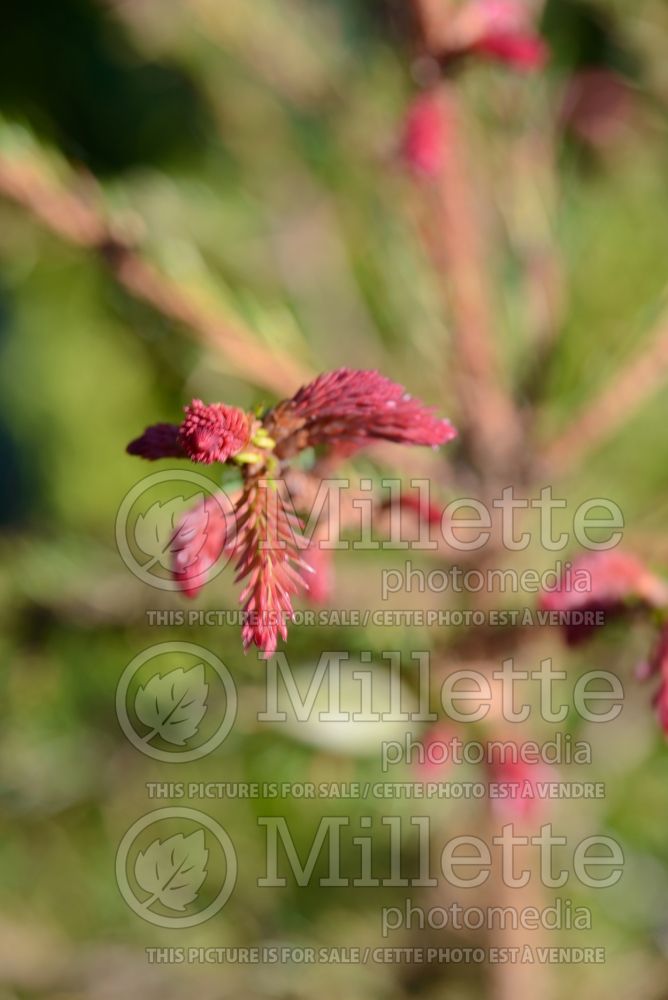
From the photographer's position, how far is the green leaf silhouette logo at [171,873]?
91cm

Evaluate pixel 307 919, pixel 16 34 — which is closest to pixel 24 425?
pixel 16 34

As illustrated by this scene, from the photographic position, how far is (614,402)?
27.1 inches

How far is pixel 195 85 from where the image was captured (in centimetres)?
116

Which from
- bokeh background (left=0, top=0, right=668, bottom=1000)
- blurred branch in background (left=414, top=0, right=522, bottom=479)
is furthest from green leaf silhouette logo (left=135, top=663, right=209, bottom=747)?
blurred branch in background (left=414, top=0, right=522, bottom=479)

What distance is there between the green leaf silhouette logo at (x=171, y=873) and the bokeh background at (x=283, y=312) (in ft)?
0.19

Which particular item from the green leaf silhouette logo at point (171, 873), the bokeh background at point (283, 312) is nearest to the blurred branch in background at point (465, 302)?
the bokeh background at point (283, 312)

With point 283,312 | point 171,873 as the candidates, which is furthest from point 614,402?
point 171,873

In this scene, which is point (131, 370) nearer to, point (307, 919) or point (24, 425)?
point (24, 425)

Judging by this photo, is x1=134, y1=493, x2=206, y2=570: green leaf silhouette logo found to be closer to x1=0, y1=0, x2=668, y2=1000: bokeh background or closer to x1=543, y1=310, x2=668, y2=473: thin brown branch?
x1=0, y1=0, x2=668, y2=1000: bokeh background

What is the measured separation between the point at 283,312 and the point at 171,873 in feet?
1.71

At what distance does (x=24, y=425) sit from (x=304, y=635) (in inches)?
37.5

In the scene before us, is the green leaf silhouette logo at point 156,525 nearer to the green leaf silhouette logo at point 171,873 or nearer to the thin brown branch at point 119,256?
the thin brown branch at point 119,256

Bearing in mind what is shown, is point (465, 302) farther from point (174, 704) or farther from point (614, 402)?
point (174, 704)

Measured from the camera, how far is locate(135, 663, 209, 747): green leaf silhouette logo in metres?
0.84
